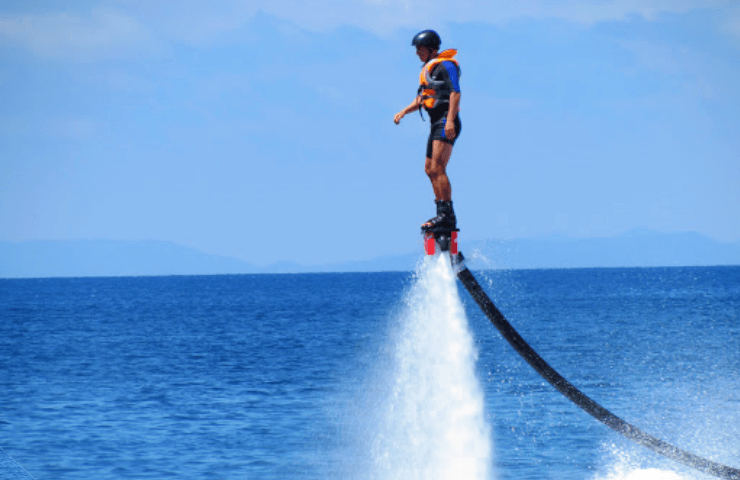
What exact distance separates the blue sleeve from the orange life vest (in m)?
0.06

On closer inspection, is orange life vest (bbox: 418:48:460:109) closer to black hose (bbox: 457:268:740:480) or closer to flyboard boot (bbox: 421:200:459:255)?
flyboard boot (bbox: 421:200:459:255)

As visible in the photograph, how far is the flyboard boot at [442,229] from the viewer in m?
11.4

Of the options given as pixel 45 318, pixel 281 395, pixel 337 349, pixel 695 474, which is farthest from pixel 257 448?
pixel 45 318

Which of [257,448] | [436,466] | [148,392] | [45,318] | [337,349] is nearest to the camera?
[436,466]

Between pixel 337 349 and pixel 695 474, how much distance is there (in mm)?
57005

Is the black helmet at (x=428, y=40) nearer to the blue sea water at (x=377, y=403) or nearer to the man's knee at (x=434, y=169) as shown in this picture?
the man's knee at (x=434, y=169)

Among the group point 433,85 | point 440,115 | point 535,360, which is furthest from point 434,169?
point 535,360

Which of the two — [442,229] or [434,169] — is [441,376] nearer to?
[442,229]

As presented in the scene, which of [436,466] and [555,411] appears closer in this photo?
[436,466]

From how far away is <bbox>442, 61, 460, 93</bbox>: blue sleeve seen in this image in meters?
11.4

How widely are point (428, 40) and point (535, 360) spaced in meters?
4.31

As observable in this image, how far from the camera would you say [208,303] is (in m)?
191

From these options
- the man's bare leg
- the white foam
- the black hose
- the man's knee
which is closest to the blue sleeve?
the man's bare leg

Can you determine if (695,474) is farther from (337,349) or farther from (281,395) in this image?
(337,349)
